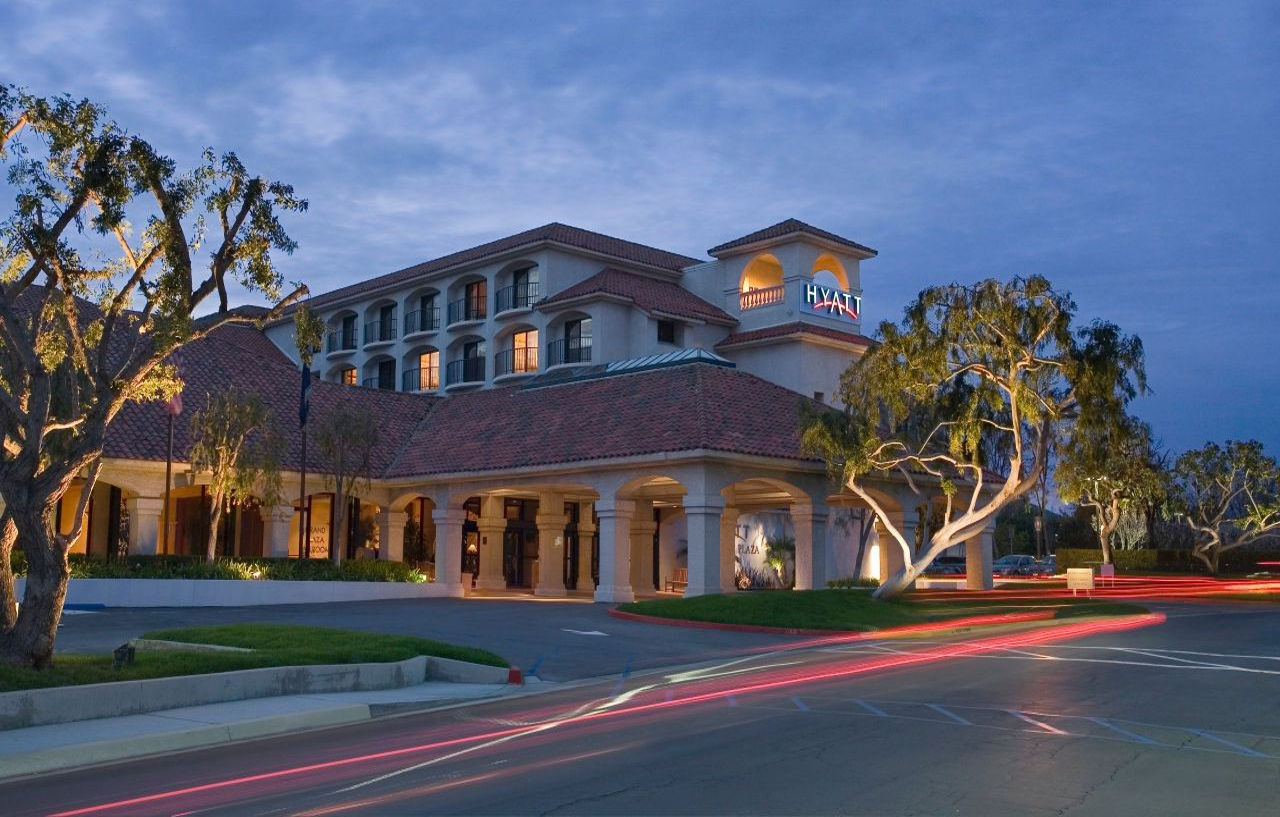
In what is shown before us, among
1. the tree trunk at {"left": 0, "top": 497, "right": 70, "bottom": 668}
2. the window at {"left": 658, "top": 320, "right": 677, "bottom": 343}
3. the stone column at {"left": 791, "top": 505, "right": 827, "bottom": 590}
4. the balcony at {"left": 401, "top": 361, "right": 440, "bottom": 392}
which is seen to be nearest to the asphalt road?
the tree trunk at {"left": 0, "top": 497, "right": 70, "bottom": 668}

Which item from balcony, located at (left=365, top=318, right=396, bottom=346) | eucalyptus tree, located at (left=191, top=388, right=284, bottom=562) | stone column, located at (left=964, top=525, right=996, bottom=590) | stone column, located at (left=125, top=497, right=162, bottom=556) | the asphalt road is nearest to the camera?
the asphalt road

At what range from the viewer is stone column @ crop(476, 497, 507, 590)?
140 feet

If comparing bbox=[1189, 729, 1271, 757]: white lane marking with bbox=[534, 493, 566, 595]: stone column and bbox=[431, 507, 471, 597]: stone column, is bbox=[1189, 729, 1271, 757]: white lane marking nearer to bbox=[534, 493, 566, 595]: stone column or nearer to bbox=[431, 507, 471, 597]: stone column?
bbox=[534, 493, 566, 595]: stone column

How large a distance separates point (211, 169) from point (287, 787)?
9.77 meters

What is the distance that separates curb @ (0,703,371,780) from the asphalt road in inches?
15.7

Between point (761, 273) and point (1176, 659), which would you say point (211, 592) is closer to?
point (1176, 659)

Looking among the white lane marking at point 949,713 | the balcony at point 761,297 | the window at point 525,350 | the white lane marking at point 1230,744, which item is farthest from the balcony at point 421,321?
the white lane marking at point 1230,744

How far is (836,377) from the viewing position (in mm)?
54562

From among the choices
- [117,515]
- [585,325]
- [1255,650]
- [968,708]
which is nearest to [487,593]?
[117,515]

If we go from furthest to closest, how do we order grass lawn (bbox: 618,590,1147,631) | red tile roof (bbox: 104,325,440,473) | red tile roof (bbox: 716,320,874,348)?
red tile roof (bbox: 716,320,874,348) < red tile roof (bbox: 104,325,440,473) < grass lawn (bbox: 618,590,1147,631)

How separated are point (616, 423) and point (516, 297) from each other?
85.1 feet

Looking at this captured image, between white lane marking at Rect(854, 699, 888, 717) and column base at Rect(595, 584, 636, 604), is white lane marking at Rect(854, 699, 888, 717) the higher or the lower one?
the lower one

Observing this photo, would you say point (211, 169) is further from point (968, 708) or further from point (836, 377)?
point (836, 377)

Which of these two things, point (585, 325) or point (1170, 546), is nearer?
point (585, 325)
